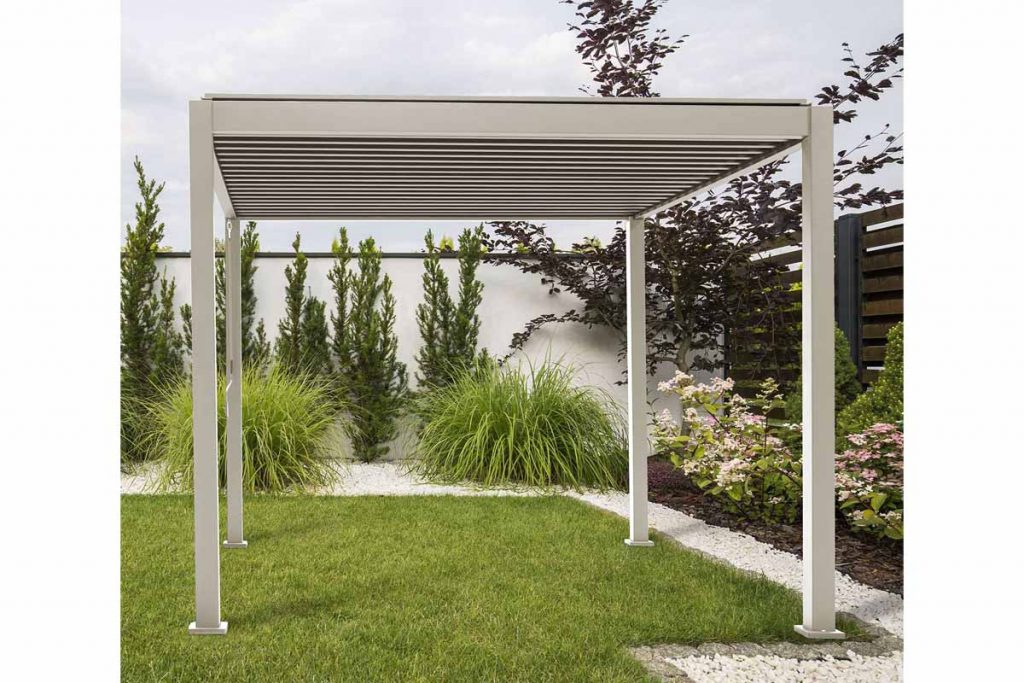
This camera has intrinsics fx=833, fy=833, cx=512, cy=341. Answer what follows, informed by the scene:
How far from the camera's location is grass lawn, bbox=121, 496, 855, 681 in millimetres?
3066

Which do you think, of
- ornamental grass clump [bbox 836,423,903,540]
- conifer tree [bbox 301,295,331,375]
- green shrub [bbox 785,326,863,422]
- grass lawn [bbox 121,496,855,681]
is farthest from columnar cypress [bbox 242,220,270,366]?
ornamental grass clump [bbox 836,423,903,540]

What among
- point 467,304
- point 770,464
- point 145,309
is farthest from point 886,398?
point 145,309

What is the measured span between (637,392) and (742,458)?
3.47ft

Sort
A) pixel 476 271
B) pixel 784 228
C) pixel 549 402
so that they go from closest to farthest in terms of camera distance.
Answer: pixel 549 402 < pixel 784 228 < pixel 476 271

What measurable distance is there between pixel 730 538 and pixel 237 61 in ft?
32.5

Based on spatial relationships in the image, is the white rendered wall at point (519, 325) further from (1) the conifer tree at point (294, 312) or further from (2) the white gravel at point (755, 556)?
(2) the white gravel at point (755, 556)

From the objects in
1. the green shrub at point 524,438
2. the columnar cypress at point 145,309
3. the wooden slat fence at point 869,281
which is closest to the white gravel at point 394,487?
the green shrub at point 524,438

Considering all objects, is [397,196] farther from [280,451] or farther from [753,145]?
[280,451]

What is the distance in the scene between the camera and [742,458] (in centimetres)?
558

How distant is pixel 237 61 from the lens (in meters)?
11.9

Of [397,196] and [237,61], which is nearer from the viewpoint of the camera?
[397,196]

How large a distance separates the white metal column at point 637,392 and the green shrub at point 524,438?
6.50 ft

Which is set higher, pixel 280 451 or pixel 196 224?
pixel 196 224
